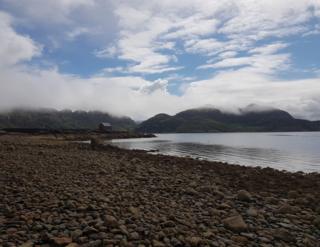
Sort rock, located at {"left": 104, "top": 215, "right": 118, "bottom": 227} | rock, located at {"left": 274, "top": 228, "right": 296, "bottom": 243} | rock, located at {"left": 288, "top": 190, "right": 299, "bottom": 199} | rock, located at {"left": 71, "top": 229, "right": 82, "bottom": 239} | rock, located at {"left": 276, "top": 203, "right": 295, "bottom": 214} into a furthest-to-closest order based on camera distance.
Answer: rock, located at {"left": 288, "top": 190, "right": 299, "bottom": 199} < rock, located at {"left": 276, "top": 203, "right": 295, "bottom": 214} < rock, located at {"left": 274, "top": 228, "right": 296, "bottom": 243} < rock, located at {"left": 104, "top": 215, "right": 118, "bottom": 227} < rock, located at {"left": 71, "top": 229, "right": 82, "bottom": 239}

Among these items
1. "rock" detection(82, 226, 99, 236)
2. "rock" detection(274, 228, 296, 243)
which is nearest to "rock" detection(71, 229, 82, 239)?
"rock" detection(82, 226, 99, 236)

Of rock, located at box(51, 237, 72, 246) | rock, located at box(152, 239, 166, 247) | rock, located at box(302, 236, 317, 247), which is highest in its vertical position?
rock, located at box(51, 237, 72, 246)

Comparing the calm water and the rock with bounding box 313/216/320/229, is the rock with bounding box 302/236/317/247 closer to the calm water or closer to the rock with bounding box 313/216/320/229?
the rock with bounding box 313/216/320/229

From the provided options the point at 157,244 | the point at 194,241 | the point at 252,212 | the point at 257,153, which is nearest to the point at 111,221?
the point at 157,244

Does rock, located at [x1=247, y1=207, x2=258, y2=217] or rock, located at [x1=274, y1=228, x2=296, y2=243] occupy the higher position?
rock, located at [x1=247, y1=207, x2=258, y2=217]

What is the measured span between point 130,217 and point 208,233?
2.55m

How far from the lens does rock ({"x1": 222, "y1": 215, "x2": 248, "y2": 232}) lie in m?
10.5

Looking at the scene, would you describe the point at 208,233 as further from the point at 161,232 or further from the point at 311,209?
the point at 311,209

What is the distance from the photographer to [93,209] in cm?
1116

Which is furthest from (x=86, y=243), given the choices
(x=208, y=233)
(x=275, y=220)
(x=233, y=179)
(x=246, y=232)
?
(x=233, y=179)

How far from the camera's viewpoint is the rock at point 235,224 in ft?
34.4

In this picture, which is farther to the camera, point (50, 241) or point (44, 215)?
point (44, 215)

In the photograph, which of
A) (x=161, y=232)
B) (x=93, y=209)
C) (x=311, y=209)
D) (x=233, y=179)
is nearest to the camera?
(x=161, y=232)

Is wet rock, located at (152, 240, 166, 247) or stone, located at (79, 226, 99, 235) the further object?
stone, located at (79, 226, 99, 235)
